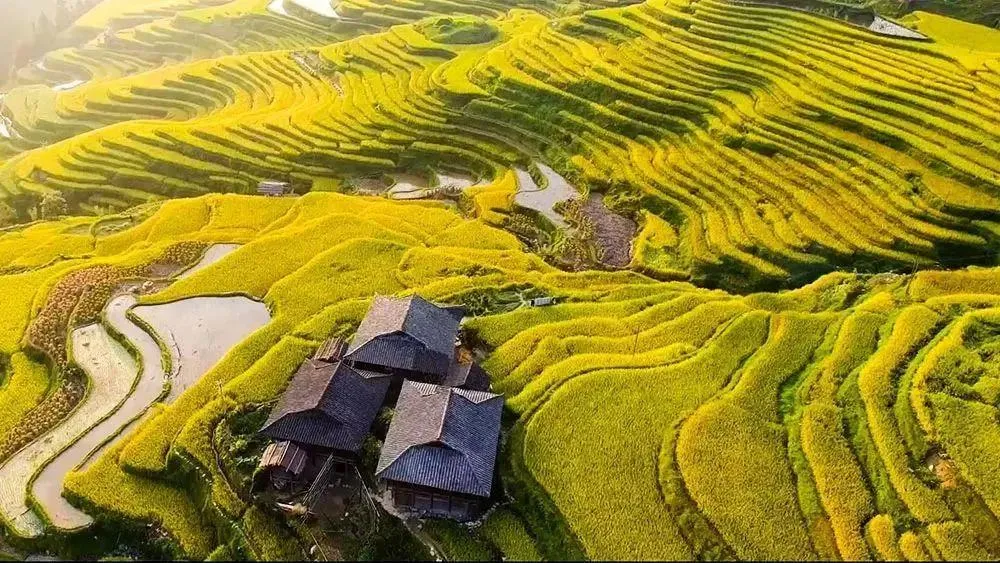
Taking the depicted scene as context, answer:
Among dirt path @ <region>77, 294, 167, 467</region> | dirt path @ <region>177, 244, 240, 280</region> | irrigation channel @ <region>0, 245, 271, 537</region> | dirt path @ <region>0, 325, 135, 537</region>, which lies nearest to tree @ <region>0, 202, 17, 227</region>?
dirt path @ <region>177, 244, 240, 280</region>

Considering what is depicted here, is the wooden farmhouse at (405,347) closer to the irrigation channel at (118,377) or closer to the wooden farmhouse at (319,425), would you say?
the wooden farmhouse at (319,425)

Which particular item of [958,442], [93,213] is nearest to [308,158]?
[93,213]

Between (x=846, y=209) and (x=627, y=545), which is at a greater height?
→ (x=846, y=209)

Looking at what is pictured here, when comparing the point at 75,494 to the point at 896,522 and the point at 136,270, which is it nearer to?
the point at 136,270

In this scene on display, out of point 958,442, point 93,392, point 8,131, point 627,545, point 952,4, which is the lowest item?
point 8,131

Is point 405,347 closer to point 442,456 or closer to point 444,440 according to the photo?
point 444,440

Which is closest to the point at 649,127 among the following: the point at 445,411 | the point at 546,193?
the point at 546,193

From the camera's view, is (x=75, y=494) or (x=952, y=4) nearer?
(x=75, y=494)
